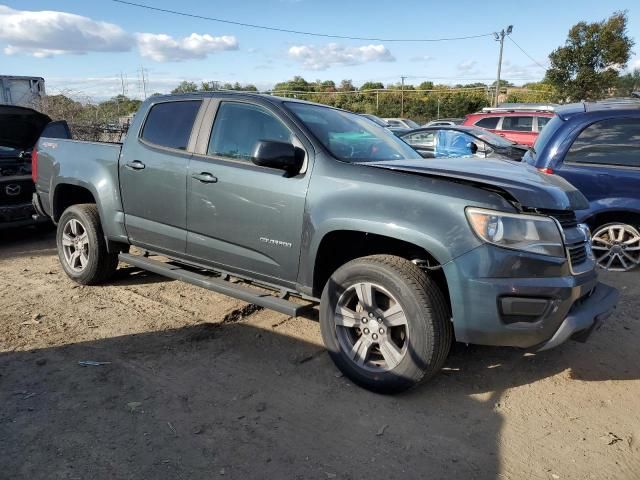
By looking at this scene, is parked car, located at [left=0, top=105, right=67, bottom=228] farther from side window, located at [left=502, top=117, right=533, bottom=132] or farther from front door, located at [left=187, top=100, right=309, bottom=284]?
side window, located at [left=502, top=117, right=533, bottom=132]

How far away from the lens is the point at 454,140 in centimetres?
1105

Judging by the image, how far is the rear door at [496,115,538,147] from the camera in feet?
48.0

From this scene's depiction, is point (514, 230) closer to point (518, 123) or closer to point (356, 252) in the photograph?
point (356, 252)

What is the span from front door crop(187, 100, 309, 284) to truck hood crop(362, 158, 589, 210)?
65 cm

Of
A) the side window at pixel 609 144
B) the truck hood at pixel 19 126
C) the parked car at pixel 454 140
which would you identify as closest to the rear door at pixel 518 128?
the parked car at pixel 454 140

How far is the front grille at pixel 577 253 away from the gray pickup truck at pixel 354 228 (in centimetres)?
1

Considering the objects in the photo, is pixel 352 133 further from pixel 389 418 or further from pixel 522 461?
pixel 522 461

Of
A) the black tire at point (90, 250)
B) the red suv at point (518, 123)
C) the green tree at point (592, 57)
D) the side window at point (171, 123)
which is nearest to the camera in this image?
the side window at point (171, 123)

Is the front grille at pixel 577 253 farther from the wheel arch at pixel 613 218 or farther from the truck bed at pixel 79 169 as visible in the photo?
the truck bed at pixel 79 169

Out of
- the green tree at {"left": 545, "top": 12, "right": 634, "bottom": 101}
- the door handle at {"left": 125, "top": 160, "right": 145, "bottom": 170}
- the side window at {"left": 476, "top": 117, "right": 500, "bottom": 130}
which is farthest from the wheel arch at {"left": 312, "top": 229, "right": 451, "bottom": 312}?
the green tree at {"left": 545, "top": 12, "right": 634, "bottom": 101}

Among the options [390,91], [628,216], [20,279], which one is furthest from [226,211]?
[390,91]

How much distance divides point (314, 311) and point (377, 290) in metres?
1.18

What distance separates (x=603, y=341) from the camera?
4.16 m

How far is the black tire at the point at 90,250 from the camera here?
5.04 m
